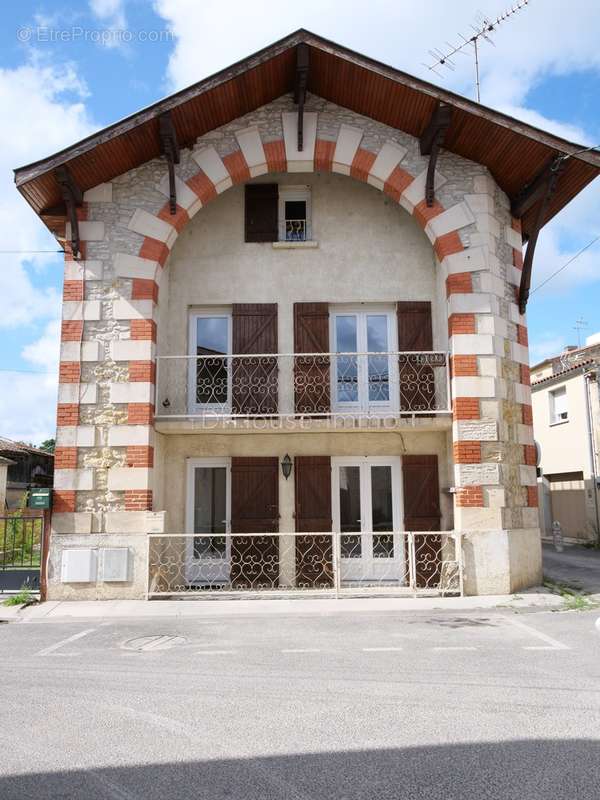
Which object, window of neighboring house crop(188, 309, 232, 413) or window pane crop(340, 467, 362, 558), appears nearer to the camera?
window pane crop(340, 467, 362, 558)

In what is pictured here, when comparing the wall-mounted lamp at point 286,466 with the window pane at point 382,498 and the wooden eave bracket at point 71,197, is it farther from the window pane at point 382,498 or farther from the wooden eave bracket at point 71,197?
the wooden eave bracket at point 71,197

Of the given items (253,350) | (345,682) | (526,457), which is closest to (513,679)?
(345,682)

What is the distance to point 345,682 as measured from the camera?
539 centimetres

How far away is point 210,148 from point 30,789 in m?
9.67

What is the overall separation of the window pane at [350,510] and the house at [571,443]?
929cm

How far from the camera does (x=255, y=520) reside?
445 inches

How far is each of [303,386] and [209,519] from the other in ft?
9.00

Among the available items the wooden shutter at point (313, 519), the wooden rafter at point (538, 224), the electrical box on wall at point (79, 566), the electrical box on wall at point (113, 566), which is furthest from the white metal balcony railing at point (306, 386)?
the electrical box on wall at point (79, 566)

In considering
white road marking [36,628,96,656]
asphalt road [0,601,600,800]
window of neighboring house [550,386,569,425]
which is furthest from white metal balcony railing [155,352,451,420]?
window of neighboring house [550,386,569,425]

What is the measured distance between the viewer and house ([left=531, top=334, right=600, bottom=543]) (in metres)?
18.5

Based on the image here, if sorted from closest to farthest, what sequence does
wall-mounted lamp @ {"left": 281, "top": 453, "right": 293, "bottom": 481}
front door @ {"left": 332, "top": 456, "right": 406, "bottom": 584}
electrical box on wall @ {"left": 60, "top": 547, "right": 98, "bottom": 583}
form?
electrical box on wall @ {"left": 60, "top": 547, "right": 98, "bottom": 583}, front door @ {"left": 332, "top": 456, "right": 406, "bottom": 584}, wall-mounted lamp @ {"left": 281, "top": 453, "right": 293, "bottom": 481}

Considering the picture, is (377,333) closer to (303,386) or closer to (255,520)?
(303,386)

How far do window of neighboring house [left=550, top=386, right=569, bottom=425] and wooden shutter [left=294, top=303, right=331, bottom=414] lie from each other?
11.1 meters

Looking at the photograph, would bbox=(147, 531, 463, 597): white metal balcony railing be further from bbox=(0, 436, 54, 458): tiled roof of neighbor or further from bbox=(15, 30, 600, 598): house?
bbox=(0, 436, 54, 458): tiled roof of neighbor
